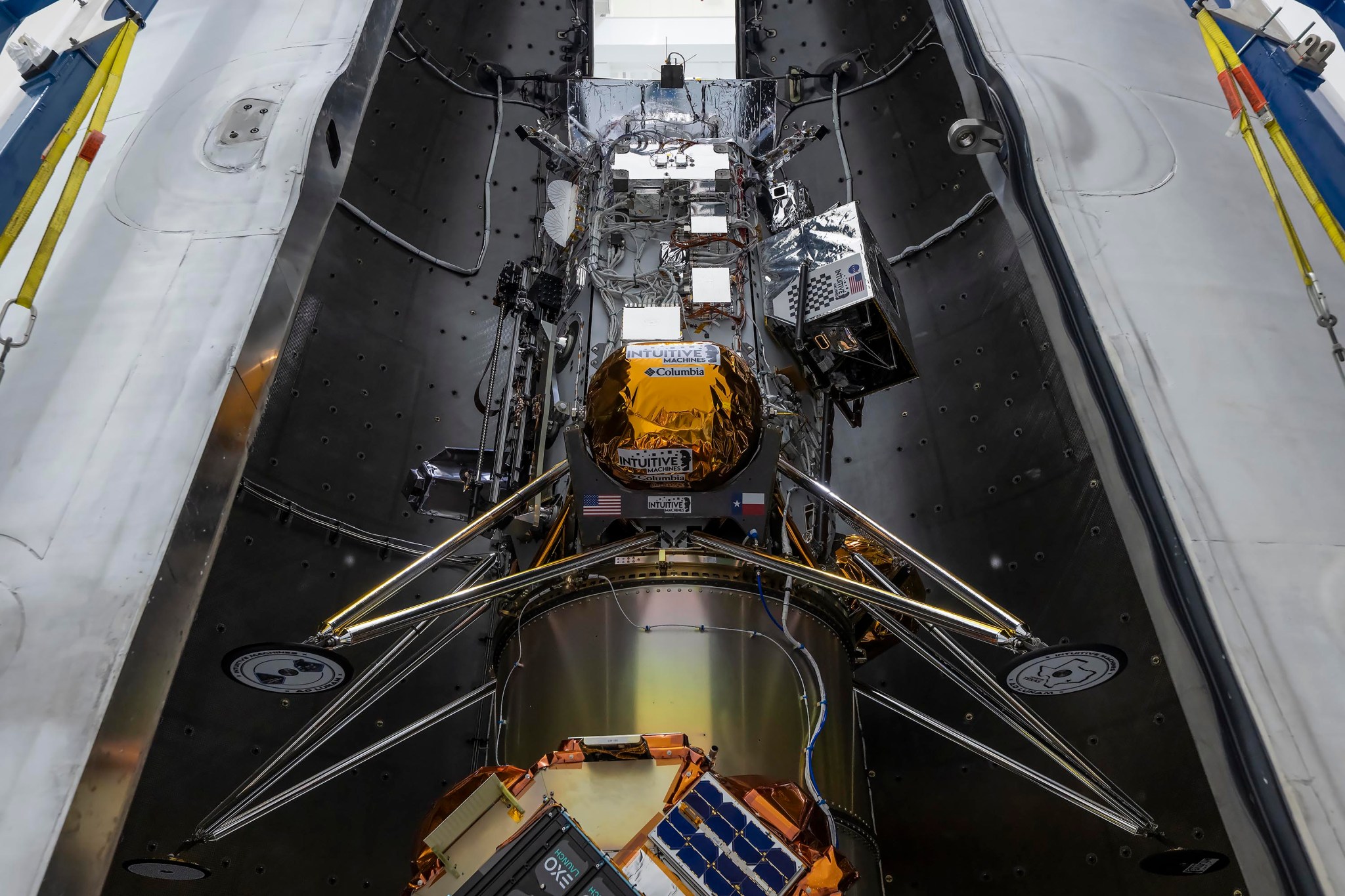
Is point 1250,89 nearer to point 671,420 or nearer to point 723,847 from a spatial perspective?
point 671,420

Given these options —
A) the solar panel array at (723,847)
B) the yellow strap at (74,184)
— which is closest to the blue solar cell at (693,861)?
the solar panel array at (723,847)

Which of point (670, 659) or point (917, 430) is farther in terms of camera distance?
point (917, 430)

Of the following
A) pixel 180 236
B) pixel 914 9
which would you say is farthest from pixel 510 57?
pixel 180 236

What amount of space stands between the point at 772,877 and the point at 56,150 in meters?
3.49

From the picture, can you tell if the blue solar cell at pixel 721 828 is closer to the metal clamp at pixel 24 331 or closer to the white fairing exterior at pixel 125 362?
the white fairing exterior at pixel 125 362

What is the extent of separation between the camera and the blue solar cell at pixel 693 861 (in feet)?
8.81

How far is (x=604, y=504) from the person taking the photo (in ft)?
12.4

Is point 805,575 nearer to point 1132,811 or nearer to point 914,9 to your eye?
point 1132,811

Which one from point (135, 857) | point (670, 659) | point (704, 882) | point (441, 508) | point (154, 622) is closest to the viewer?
point (704, 882)

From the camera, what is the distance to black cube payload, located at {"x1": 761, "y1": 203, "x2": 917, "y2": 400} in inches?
183

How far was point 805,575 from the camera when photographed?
353cm

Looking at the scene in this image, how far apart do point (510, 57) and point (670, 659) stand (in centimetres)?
454

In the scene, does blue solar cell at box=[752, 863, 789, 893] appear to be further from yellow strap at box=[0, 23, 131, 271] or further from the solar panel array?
yellow strap at box=[0, 23, 131, 271]

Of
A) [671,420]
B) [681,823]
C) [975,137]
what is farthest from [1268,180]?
[681,823]
